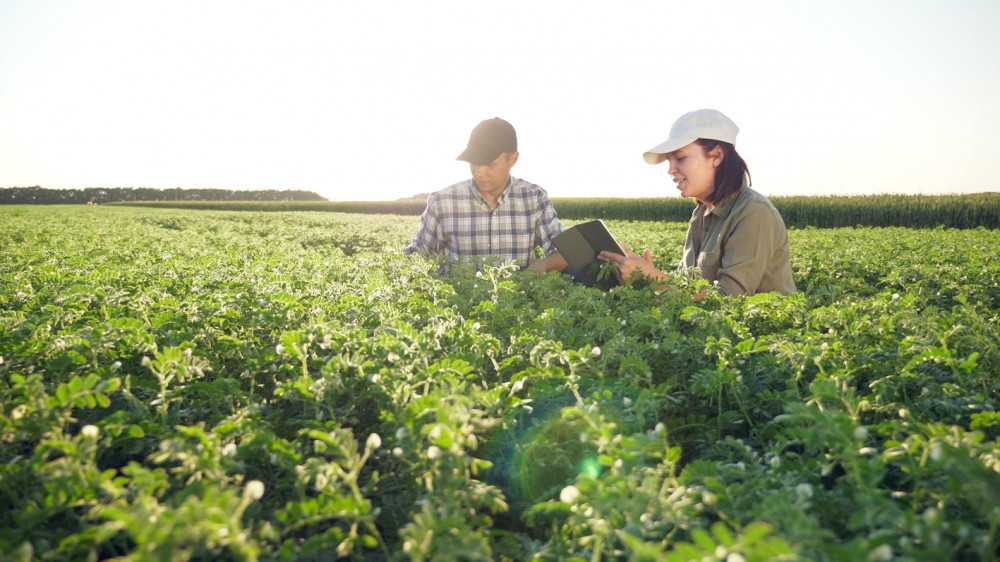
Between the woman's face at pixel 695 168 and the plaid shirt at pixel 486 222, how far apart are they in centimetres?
201

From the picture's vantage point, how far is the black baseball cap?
18.8 feet

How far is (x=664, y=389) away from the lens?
2014 mm

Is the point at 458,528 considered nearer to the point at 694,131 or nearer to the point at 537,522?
the point at 537,522

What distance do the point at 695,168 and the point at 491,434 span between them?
343cm

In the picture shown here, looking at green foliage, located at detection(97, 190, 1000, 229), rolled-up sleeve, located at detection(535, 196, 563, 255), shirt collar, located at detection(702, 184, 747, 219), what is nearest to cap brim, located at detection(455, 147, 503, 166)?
A: rolled-up sleeve, located at detection(535, 196, 563, 255)

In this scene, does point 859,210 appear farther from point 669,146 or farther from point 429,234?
point 669,146

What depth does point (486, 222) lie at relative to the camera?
6.47 m

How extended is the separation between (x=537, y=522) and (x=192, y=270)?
4.61m

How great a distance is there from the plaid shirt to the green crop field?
2.86 metres

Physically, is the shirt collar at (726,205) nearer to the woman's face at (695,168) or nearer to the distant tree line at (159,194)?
the woman's face at (695,168)

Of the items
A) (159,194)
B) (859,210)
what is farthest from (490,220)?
(159,194)

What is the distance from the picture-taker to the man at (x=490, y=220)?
637cm

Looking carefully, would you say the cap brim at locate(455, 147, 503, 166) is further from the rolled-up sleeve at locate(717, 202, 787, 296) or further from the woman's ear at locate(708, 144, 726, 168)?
the rolled-up sleeve at locate(717, 202, 787, 296)

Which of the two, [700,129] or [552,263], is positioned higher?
[700,129]
